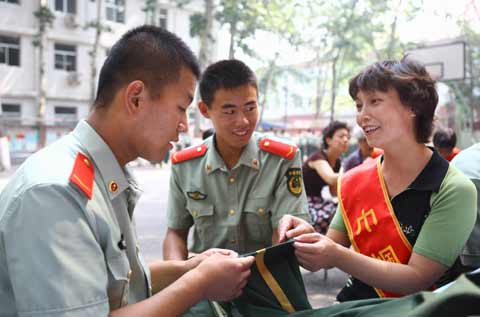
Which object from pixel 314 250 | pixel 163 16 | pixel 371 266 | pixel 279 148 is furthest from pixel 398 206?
pixel 163 16

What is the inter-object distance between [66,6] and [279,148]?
1774 cm

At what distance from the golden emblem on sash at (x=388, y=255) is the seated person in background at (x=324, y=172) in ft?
8.15

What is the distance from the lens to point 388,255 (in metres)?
1.53

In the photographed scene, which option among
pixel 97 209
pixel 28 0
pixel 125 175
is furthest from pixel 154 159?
pixel 28 0

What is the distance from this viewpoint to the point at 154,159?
53.0 inches

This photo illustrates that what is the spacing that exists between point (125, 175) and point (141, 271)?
0.30 m

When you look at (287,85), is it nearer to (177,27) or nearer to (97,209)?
(177,27)

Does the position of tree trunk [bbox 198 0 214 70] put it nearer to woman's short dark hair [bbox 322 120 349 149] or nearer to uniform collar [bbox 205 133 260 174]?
woman's short dark hair [bbox 322 120 349 149]

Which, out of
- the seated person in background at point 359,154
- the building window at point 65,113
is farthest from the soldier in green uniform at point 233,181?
the building window at point 65,113

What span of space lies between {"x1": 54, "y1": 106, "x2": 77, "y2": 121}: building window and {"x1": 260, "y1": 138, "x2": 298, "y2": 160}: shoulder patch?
1758 cm

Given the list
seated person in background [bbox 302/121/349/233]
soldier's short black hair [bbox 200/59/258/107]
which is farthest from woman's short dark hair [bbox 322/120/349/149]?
soldier's short black hair [bbox 200/59/258/107]

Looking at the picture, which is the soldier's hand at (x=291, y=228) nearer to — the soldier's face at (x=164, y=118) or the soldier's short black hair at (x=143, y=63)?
the soldier's face at (x=164, y=118)

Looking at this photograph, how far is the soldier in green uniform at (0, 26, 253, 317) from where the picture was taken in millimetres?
967

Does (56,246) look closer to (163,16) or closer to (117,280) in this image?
(117,280)
